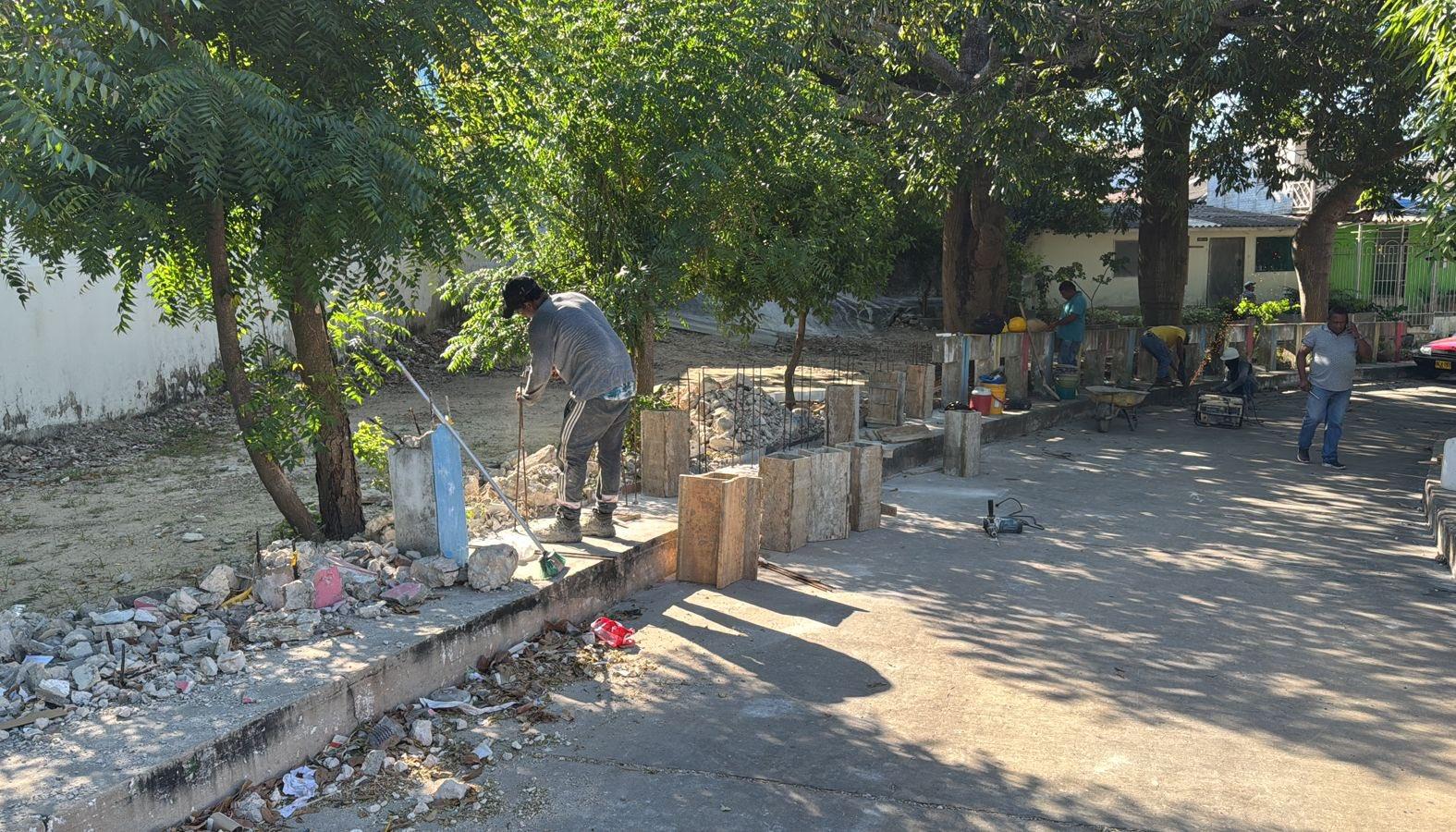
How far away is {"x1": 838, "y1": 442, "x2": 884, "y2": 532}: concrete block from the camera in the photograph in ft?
28.0

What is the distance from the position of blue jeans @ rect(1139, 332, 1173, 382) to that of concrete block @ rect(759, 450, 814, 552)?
9.95 meters

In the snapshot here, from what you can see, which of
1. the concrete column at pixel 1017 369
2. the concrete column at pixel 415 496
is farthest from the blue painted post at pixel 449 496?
the concrete column at pixel 1017 369

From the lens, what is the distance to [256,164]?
18.5 feet

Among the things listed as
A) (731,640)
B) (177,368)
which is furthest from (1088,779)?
(177,368)

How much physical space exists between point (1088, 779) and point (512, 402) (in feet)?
38.3

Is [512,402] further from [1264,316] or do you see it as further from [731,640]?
[1264,316]

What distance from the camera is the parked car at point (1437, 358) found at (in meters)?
20.2

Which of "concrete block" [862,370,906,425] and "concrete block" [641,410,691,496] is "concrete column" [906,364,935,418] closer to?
"concrete block" [862,370,906,425]

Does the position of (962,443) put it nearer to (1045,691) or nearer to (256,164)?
(1045,691)

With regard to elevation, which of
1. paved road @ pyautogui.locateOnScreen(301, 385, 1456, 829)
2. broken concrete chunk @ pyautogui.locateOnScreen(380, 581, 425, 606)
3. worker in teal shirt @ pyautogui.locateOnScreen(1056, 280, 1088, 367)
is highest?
worker in teal shirt @ pyautogui.locateOnScreen(1056, 280, 1088, 367)

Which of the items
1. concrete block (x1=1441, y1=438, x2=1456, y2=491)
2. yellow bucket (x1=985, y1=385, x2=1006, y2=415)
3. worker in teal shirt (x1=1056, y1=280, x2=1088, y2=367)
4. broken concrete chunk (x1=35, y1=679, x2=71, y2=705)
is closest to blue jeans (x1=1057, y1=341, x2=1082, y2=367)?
worker in teal shirt (x1=1056, y1=280, x2=1088, y2=367)

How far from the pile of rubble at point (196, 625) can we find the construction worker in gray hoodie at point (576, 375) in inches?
30.7

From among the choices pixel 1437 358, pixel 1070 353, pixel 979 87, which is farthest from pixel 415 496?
pixel 1437 358

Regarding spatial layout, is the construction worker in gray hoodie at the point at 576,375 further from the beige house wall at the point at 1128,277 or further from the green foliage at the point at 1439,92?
the beige house wall at the point at 1128,277
